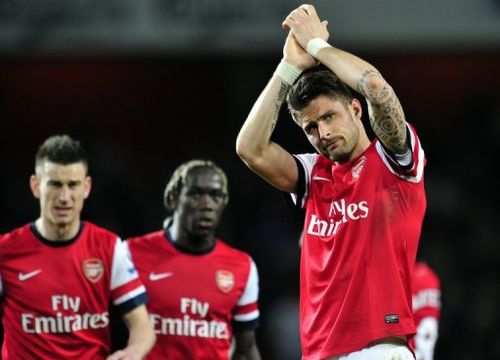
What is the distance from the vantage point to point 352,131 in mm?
3828

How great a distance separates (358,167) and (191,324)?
1.99 metres

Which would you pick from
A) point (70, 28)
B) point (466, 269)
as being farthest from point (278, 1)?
point (466, 269)

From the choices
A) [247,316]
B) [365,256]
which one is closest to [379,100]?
[365,256]

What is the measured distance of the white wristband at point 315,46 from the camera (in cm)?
375

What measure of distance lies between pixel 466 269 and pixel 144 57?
4.54 m

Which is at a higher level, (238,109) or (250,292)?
(238,109)

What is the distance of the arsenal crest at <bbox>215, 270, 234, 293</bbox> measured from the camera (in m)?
5.67

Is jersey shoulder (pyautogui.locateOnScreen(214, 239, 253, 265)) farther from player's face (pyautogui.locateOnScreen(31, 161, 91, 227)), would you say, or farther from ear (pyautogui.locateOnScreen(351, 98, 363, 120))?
ear (pyautogui.locateOnScreen(351, 98, 363, 120))

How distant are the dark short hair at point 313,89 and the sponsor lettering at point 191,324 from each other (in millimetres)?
1894

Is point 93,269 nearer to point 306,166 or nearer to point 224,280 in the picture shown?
point 224,280

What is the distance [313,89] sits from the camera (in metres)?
3.85

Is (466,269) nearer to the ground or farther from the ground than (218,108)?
nearer to the ground

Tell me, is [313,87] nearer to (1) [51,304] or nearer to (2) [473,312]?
(1) [51,304]

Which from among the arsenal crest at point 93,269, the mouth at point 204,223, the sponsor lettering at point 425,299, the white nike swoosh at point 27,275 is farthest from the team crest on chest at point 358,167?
the sponsor lettering at point 425,299
